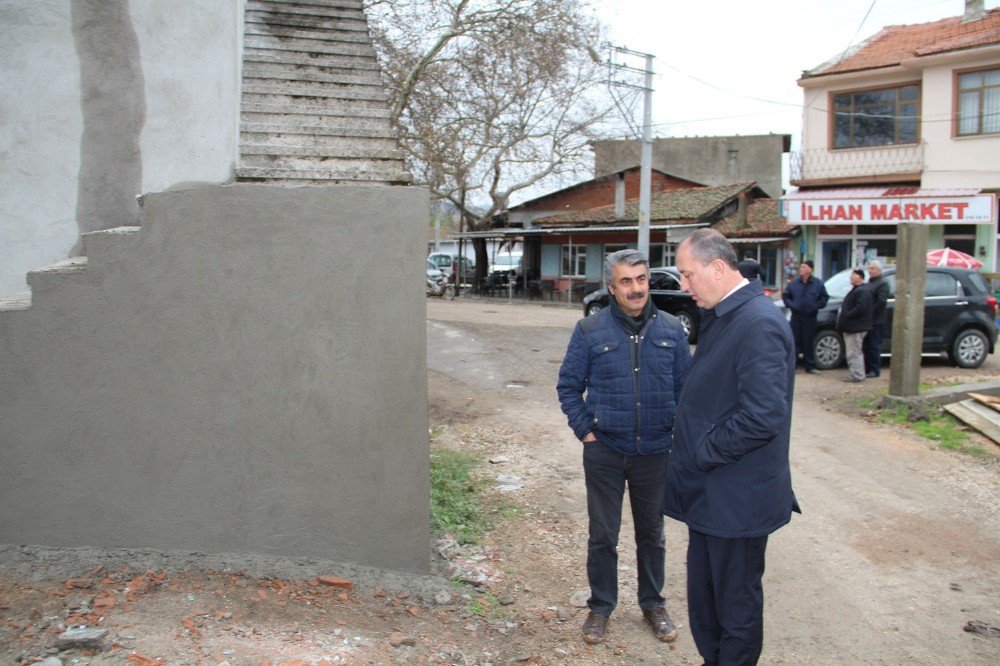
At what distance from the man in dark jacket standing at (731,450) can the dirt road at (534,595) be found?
923 mm

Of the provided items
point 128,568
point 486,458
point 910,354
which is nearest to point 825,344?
point 910,354

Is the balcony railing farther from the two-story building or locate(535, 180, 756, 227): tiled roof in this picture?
locate(535, 180, 756, 227): tiled roof

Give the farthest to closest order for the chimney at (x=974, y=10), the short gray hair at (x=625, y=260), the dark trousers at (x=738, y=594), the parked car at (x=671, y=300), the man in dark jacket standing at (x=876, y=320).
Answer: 1. the chimney at (x=974, y=10)
2. the parked car at (x=671, y=300)
3. the man in dark jacket standing at (x=876, y=320)
4. the short gray hair at (x=625, y=260)
5. the dark trousers at (x=738, y=594)

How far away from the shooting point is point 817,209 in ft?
80.7

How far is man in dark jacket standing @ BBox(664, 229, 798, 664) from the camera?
3080 mm

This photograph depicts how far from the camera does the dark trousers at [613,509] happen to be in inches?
161

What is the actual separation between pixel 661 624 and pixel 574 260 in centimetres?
3306

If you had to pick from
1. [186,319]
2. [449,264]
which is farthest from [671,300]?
[449,264]

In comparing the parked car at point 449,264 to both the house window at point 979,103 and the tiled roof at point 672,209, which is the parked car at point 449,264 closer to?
the tiled roof at point 672,209

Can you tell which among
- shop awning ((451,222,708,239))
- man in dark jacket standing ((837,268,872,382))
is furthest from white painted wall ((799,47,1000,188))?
man in dark jacket standing ((837,268,872,382))

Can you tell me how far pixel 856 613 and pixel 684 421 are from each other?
2.11 meters

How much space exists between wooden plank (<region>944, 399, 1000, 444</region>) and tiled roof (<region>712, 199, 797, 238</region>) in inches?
732

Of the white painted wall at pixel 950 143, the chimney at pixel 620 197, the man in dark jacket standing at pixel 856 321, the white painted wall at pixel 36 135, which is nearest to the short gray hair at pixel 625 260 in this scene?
the white painted wall at pixel 36 135

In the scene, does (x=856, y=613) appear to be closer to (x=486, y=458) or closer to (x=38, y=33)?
(x=486, y=458)
